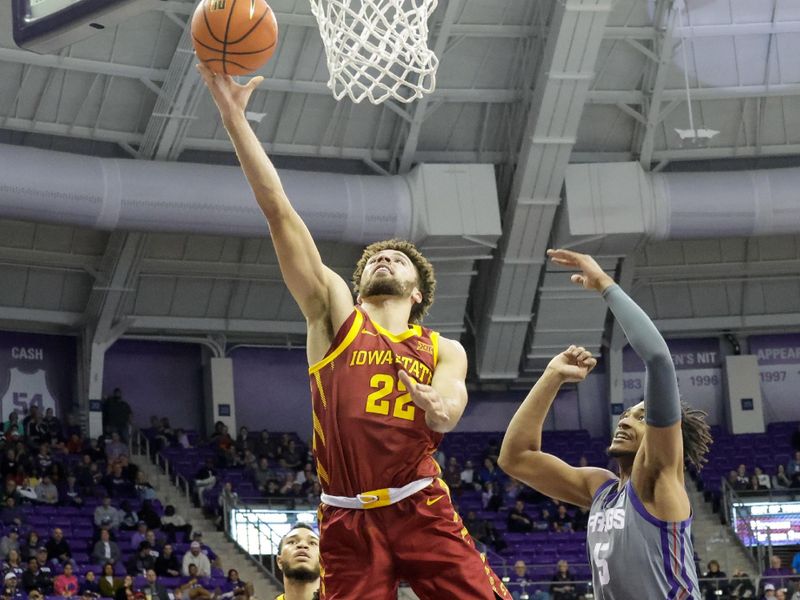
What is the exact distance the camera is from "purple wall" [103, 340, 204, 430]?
28.3m

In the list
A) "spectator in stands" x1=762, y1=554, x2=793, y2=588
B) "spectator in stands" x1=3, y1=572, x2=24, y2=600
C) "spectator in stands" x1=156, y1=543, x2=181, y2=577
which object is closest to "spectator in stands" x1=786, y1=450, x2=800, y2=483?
"spectator in stands" x1=762, y1=554, x2=793, y2=588

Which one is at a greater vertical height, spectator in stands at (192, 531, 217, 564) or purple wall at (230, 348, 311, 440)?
purple wall at (230, 348, 311, 440)

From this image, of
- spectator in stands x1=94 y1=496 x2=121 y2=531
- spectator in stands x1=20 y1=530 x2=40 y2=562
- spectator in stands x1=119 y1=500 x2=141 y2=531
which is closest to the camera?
spectator in stands x1=20 y1=530 x2=40 y2=562

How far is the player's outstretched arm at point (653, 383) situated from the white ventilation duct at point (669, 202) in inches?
778

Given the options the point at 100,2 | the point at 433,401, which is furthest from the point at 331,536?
the point at 100,2

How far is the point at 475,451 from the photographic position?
28328 millimetres

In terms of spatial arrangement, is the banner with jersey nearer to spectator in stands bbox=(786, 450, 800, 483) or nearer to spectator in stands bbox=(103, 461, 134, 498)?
spectator in stands bbox=(103, 461, 134, 498)

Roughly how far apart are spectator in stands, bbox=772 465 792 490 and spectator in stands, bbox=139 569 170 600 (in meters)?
12.8

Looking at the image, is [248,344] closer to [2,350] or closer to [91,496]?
[2,350]

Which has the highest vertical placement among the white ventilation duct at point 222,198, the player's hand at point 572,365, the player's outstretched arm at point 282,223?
the white ventilation duct at point 222,198

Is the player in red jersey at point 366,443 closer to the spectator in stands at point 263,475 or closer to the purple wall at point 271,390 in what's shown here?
the spectator in stands at point 263,475

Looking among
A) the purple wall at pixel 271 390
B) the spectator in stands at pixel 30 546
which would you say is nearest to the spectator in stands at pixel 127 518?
the spectator in stands at pixel 30 546

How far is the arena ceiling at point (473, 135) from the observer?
22766 millimetres

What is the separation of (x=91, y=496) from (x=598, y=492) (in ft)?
57.9
